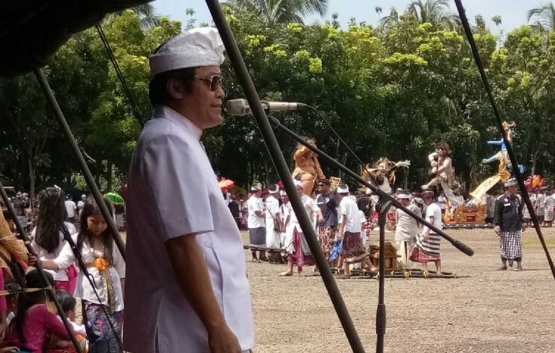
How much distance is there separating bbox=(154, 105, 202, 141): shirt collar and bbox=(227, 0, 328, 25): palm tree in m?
45.0

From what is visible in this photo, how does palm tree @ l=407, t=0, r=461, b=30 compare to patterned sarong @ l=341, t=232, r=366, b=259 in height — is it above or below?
above

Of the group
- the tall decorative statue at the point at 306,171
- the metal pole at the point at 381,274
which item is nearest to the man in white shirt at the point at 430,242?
the tall decorative statue at the point at 306,171

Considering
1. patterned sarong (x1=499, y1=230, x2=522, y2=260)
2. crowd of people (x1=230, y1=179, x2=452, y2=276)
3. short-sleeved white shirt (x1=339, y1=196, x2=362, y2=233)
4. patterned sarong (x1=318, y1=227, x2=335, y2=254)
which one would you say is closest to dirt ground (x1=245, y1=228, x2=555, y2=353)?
patterned sarong (x1=499, y1=230, x2=522, y2=260)

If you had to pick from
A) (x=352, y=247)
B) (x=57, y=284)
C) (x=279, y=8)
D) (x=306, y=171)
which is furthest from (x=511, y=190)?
(x=279, y=8)

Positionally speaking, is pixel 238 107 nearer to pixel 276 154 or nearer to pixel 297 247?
pixel 276 154

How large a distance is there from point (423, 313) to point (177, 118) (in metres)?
10.7

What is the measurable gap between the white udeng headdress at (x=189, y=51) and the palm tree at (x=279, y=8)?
44.9m

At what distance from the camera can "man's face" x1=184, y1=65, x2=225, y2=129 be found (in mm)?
2934

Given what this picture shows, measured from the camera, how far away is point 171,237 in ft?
8.91

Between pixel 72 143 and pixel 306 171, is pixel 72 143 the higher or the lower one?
the lower one

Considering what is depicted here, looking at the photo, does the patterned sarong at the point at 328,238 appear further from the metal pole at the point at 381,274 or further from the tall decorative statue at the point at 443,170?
the tall decorative statue at the point at 443,170

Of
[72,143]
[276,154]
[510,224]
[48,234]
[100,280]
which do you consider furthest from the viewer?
[510,224]

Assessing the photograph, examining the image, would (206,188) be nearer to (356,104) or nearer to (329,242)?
(329,242)

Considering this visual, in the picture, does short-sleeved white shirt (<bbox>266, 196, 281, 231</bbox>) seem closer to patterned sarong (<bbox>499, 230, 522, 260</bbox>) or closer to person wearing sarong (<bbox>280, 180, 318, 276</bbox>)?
person wearing sarong (<bbox>280, 180, 318, 276</bbox>)
